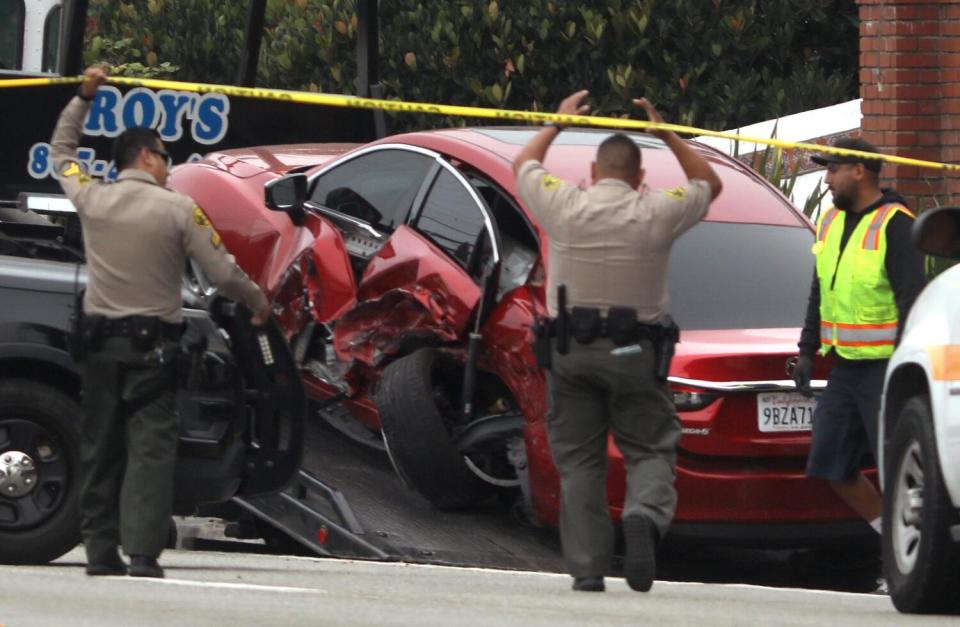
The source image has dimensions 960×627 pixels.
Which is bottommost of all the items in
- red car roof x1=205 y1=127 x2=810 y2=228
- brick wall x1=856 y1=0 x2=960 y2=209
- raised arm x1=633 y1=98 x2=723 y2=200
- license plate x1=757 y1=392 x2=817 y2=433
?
license plate x1=757 y1=392 x2=817 y2=433

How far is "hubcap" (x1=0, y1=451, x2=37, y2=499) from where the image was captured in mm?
7918

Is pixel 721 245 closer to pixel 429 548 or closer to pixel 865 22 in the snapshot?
pixel 429 548

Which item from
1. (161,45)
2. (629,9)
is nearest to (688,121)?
(629,9)

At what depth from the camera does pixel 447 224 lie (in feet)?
31.2

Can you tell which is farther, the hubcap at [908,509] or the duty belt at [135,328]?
the duty belt at [135,328]

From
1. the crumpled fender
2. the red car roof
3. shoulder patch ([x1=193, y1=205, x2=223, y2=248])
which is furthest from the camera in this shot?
the red car roof

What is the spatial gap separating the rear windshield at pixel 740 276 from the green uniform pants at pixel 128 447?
7.71ft

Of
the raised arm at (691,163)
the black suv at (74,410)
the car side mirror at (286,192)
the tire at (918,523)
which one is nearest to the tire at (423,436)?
the black suv at (74,410)

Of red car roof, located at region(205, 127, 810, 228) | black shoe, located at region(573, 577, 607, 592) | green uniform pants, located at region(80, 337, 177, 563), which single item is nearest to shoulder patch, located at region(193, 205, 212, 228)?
green uniform pants, located at region(80, 337, 177, 563)

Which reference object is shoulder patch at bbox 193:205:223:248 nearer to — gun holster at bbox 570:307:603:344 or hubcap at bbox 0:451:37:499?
hubcap at bbox 0:451:37:499

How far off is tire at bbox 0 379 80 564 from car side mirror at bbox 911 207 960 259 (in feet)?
10.2

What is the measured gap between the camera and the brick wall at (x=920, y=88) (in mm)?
13508

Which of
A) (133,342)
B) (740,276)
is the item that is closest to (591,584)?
(133,342)

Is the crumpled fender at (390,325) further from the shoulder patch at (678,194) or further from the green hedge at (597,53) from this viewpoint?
the green hedge at (597,53)
